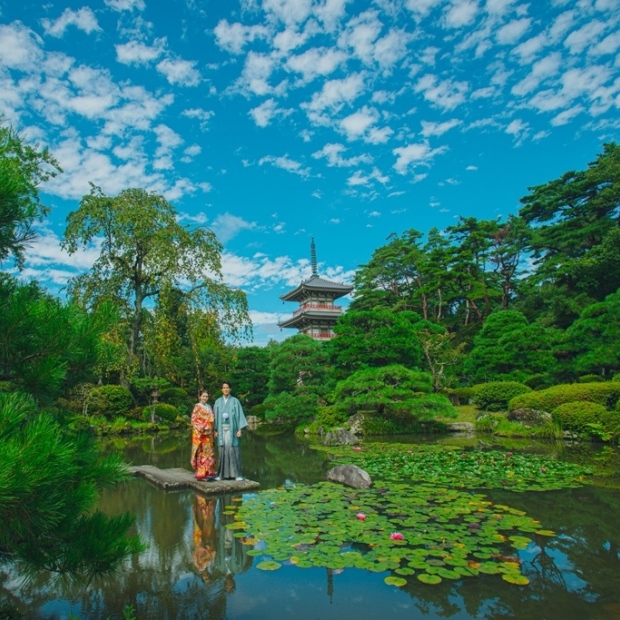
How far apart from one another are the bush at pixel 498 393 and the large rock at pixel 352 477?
382 inches

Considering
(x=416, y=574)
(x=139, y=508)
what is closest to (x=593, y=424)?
(x=416, y=574)

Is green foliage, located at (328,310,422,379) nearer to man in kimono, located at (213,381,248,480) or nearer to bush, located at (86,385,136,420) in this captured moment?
man in kimono, located at (213,381,248,480)

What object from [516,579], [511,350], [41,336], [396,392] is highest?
[511,350]

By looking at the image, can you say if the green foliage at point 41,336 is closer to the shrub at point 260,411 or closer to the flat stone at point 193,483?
the flat stone at point 193,483

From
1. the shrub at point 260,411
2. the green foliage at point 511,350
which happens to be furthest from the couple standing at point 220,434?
the shrub at point 260,411

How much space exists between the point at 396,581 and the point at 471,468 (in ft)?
13.9

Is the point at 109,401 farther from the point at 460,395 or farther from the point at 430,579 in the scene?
the point at 430,579

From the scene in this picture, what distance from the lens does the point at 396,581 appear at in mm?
2939

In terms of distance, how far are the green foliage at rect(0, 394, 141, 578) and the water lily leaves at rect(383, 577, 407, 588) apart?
1.75 m

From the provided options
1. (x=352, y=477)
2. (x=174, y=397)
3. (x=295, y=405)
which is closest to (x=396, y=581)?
(x=352, y=477)

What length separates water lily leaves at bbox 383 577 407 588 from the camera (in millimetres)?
2906

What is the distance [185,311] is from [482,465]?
10141mm

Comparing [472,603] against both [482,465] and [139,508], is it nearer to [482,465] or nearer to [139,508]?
[139,508]

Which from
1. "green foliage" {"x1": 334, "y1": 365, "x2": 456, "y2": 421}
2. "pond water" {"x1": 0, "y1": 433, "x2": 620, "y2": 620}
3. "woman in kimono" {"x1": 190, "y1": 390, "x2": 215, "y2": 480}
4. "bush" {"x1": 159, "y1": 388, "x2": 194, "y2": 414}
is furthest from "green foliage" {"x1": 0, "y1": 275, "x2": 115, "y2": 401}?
"bush" {"x1": 159, "y1": 388, "x2": 194, "y2": 414}
